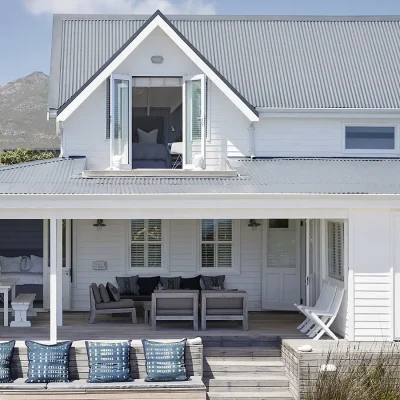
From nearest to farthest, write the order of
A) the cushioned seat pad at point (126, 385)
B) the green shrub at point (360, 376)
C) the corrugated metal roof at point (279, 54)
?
1. the green shrub at point (360, 376)
2. the cushioned seat pad at point (126, 385)
3. the corrugated metal roof at point (279, 54)

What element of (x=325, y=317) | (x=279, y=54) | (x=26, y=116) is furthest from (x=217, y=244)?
(x=26, y=116)

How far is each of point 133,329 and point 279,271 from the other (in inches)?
163

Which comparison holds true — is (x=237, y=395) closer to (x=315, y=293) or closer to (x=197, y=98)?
(x=315, y=293)

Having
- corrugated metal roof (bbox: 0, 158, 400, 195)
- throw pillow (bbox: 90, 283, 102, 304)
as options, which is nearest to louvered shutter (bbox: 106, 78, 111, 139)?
corrugated metal roof (bbox: 0, 158, 400, 195)

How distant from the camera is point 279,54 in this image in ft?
67.4

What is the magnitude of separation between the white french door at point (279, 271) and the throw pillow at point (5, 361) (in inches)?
257

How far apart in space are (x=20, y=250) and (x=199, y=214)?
9.31 m

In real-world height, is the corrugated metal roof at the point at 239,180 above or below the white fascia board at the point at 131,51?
below

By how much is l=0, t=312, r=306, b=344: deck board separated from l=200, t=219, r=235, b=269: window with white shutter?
1.61m

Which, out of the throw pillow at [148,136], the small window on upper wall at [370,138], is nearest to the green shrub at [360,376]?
the small window on upper wall at [370,138]

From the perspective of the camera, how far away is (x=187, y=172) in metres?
16.6

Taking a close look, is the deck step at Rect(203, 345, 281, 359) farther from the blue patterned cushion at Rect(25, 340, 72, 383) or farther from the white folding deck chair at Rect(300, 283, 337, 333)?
the blue patterned cushion at Rect(25, 340, 72, 383)

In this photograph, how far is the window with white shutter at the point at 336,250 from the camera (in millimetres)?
15656

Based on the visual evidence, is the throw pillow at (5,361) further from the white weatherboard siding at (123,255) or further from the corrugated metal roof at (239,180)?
the white weatherboard siding at (123,255)
